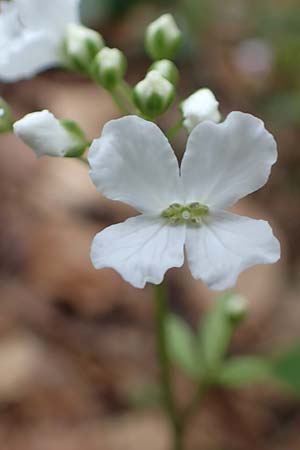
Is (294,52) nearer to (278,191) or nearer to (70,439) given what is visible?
(278,191)

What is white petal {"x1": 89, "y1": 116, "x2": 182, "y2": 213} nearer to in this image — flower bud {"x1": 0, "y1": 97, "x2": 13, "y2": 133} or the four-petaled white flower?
the four-petaled white flower

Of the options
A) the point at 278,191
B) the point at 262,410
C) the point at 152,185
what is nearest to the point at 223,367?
the point at 262,410

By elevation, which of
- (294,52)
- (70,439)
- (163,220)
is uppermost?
(294,52)

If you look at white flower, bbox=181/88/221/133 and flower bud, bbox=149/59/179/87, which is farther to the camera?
flower bud, bbox=149/59/179/87

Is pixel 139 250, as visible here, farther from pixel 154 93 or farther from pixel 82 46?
pixel 82 46

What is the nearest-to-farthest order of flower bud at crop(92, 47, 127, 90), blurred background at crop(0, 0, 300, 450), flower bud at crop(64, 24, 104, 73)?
flower bud at crop(92, 47, 127, 90) → flower bud at crop(64, 24, 104, 73) → blurred background at crop(0, 0, 300, 450)

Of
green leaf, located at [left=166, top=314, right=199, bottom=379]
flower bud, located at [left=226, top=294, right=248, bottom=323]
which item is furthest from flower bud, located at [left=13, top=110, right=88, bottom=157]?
green leaf, located at [left=166, top=314, right=199, bottom=379]

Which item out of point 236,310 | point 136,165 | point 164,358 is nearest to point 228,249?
point 136,165
